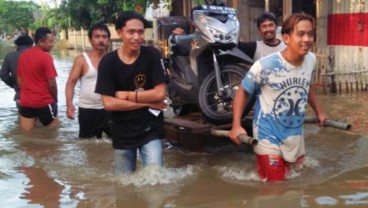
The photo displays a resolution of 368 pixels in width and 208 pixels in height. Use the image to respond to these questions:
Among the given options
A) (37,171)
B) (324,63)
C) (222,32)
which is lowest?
(37,171)

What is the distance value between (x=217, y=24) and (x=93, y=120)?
1903 millimetres

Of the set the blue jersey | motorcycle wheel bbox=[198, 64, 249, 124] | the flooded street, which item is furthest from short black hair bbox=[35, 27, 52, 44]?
the blue jersey

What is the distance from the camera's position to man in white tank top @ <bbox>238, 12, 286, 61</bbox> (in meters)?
5.30

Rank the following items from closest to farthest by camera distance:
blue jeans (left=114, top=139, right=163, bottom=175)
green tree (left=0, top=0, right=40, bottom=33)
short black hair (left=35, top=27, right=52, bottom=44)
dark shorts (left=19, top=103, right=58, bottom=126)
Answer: blue jeans (left=114, top=139, right=163, bottom=175), short black hair (left=35, top=27, right=52, bottom=44), dark shorts (left=19, top=103, right=58, bottom=126), green tree (left=0, top=0, right=40, bottom=33)

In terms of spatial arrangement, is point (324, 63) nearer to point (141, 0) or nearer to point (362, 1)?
point (362, 1)

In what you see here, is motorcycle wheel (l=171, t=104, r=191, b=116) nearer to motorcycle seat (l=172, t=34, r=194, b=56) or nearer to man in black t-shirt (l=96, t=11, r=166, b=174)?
motorcycle seat (l=172, t=34, r=194, b=56)

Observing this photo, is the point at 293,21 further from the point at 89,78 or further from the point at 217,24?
the point at 89,78

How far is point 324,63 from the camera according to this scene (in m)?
10.1

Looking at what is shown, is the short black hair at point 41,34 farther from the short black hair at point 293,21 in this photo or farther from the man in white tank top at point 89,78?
the short black hair at point 293,21

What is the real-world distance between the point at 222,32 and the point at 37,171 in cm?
248

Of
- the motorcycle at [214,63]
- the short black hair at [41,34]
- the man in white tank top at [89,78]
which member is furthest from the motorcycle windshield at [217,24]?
the short black hair at [41,34]

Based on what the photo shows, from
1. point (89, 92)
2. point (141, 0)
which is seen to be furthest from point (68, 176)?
point (141, 0)

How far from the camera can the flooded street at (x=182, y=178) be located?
412 centimetres

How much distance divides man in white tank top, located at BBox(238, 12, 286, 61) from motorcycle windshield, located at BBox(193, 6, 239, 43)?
0.75ft
